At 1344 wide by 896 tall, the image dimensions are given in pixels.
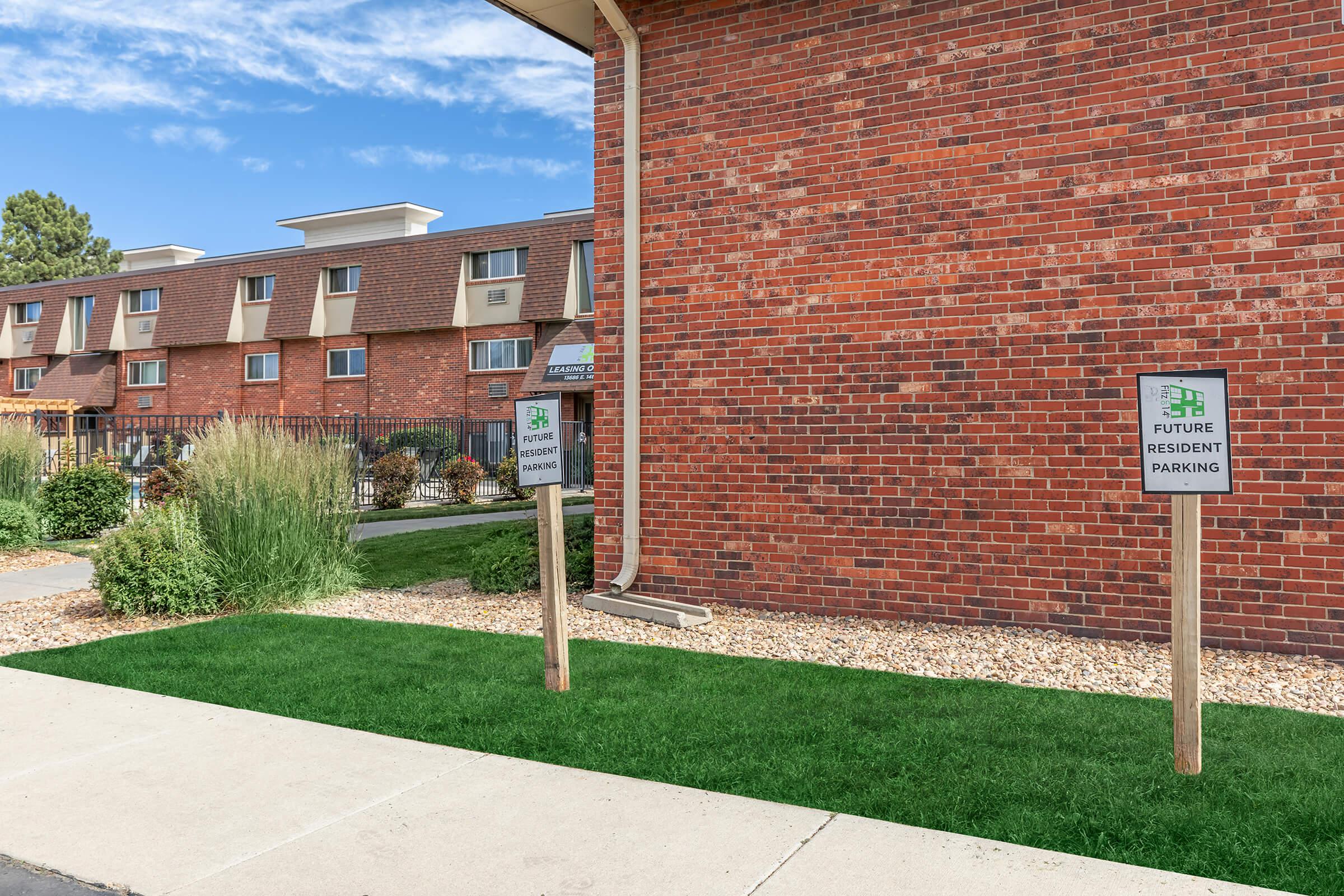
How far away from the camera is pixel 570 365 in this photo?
2805 cm

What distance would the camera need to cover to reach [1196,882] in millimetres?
3205

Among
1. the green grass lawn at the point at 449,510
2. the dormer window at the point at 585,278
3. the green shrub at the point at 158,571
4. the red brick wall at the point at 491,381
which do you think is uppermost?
the dormer window at the point at 585,278

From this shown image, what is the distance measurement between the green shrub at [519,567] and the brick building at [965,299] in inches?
27.9

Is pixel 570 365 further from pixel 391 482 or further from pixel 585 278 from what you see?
pixel 391 482

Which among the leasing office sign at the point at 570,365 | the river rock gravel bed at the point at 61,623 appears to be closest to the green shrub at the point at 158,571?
the river rock gravel bed at the point at 61,623

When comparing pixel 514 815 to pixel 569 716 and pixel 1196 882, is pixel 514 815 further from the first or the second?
pixel 1196 882

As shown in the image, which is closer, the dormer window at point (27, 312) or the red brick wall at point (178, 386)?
the red brick wall at point (178, 386)

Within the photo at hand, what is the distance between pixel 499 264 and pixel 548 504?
26346 mm

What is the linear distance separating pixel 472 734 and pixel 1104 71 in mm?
Result: 5799

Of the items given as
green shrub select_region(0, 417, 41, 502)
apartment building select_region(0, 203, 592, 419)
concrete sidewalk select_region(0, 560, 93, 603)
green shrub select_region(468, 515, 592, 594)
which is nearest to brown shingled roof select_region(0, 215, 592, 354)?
apartment building select_region(0, 203, 592, 419)

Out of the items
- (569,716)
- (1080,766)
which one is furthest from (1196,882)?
(569,716)

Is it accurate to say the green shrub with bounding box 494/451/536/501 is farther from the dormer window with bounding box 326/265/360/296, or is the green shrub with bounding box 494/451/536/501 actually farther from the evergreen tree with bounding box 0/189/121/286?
the evergreen tree with bounding box 0/189/121/286

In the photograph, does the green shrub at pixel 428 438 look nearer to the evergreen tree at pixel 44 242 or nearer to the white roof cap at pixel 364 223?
the white roof cap at pixel 364 223

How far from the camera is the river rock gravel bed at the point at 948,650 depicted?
576 centimetres
